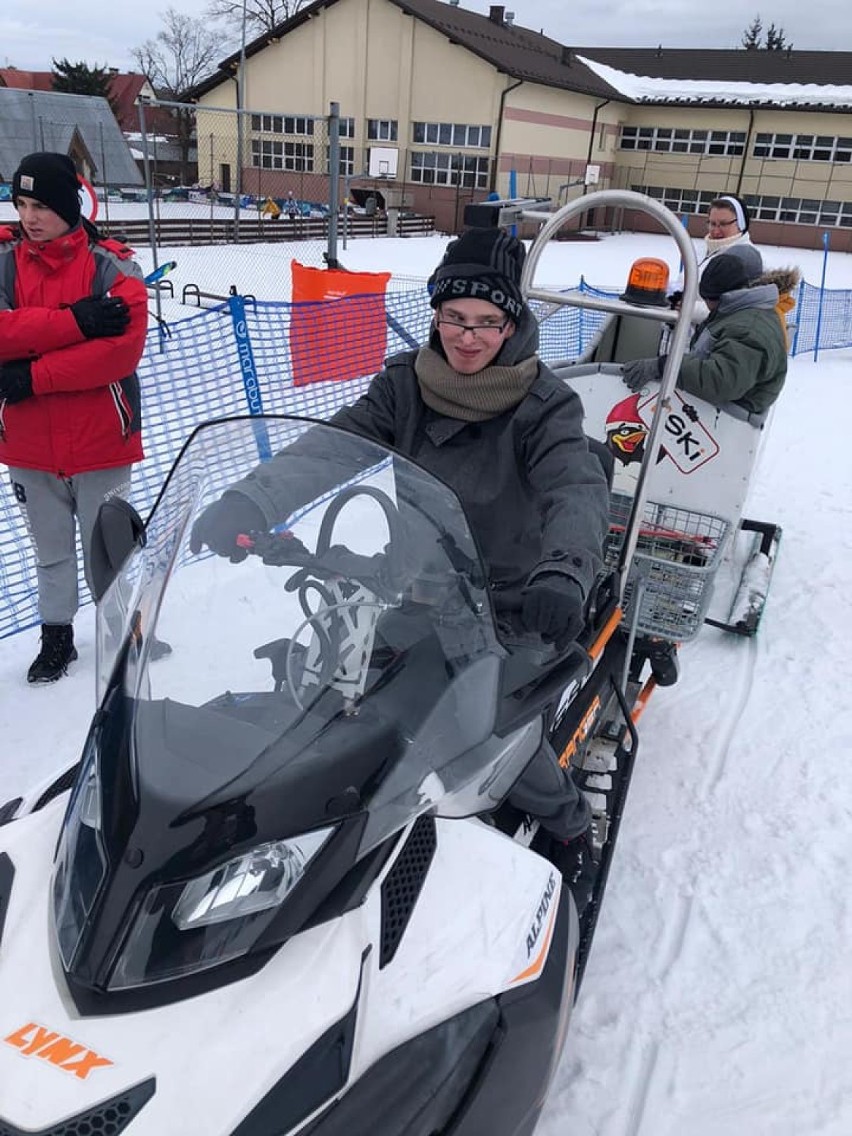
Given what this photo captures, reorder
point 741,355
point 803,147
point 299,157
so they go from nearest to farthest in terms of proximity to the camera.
Result: point 741,355 → point 299,157 → point 803,147

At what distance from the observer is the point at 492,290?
2242mm

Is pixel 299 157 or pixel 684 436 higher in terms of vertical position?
pixel 299 157

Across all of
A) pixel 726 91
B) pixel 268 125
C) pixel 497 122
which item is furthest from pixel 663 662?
pixel 726 91

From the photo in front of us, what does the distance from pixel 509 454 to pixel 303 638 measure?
1022 millimetres

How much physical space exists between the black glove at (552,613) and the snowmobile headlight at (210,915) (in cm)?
66

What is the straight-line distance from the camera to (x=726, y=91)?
3591 cm

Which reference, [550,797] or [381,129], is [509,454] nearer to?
[550,797]

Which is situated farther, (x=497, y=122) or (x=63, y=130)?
(x=497, y=122)

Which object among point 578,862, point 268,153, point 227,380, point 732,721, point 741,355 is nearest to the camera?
point 578,862

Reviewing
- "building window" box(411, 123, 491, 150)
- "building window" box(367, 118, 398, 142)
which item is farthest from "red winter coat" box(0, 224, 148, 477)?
"building window" box(367, 118, 398, 142)

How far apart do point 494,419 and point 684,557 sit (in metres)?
1.84

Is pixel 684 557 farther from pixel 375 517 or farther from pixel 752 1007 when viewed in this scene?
pixel 375 517

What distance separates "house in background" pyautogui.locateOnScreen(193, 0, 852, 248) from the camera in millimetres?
29594

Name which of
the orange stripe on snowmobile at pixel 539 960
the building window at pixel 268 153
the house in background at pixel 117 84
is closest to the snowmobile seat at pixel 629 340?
the orange stripe on snowmobile at pixel 539 960
